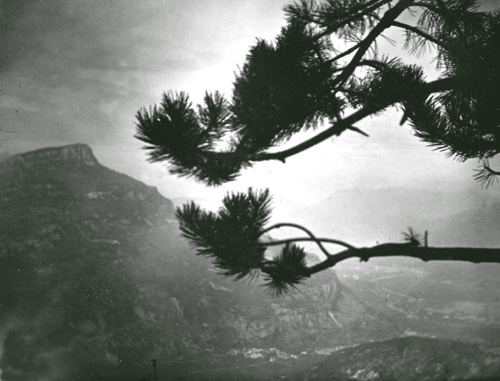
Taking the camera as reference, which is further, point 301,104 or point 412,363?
point 412,363

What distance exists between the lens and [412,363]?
12369 cm

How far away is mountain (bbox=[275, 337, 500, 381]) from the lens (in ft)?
368

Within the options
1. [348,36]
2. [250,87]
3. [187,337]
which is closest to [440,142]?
[348,36]

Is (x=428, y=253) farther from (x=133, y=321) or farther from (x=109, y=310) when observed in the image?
(x=109, y=310)

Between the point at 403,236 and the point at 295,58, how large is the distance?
211cm

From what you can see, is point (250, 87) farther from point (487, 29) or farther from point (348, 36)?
point (487, 29)

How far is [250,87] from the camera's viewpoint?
3.30 meters

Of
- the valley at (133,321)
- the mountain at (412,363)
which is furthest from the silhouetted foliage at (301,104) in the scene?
the mountain at (412,363)

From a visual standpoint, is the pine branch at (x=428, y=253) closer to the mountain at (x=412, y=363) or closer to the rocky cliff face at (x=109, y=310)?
the mountain at (x=412, y=363)

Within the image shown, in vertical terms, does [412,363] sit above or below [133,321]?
below

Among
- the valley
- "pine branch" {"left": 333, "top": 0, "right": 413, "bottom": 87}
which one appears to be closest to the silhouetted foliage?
"pine branch" {"left": 333, "top": 0, "right": 413, "bottom": 87}

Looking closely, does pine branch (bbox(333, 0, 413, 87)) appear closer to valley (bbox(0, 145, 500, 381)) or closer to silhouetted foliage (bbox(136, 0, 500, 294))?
silhouetted foliage (bbox(136, 0, 500, 294))

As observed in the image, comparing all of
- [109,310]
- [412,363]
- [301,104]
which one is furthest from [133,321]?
[301,104]

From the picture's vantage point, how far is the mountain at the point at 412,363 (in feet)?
368
